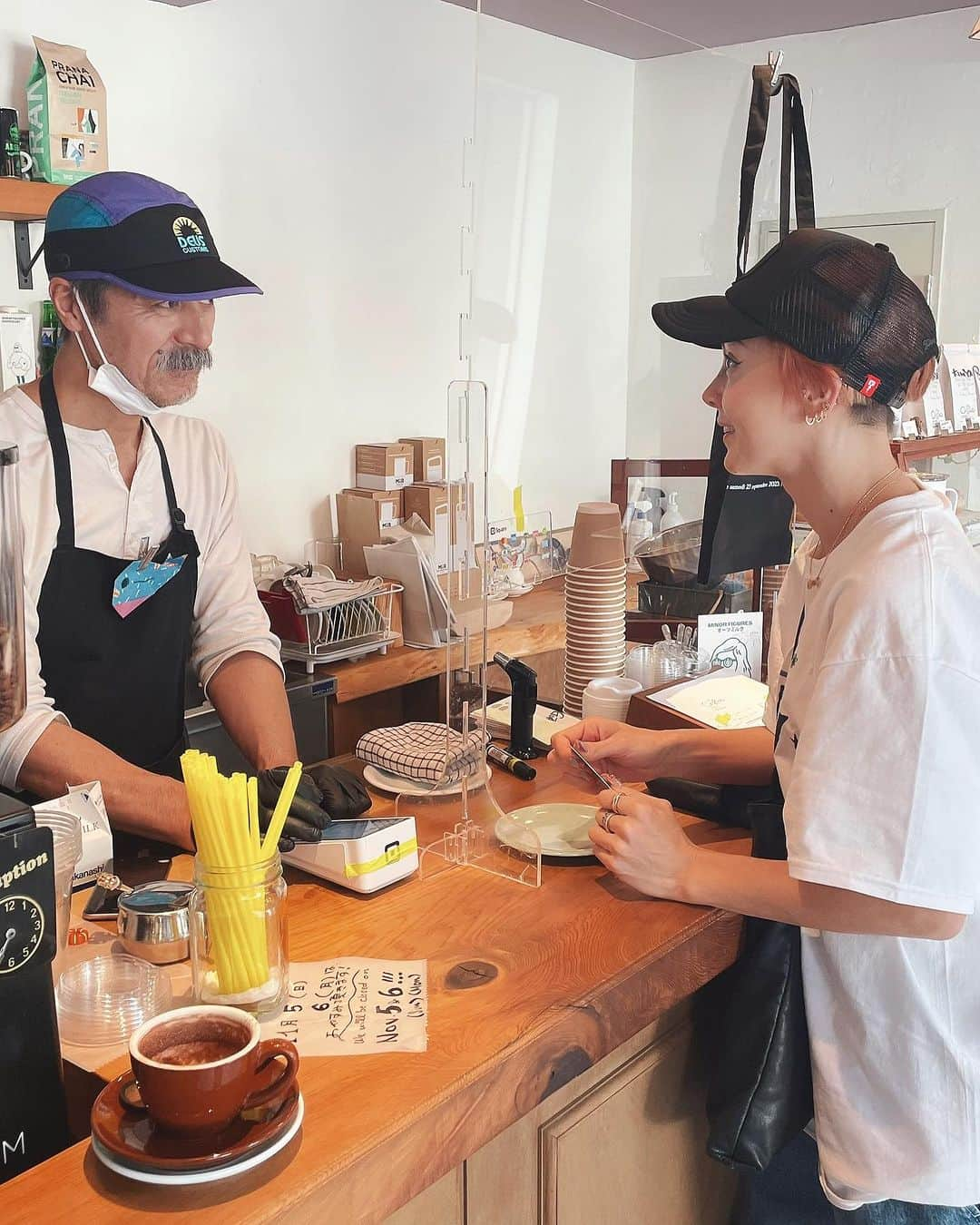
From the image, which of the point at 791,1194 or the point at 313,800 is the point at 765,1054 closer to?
the point at 791,1194

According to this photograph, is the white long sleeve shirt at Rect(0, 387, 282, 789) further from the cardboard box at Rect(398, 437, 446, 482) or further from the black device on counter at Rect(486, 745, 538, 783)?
the cardboard box at Rect(398, 437, 446, 482)

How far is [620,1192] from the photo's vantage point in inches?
62.5

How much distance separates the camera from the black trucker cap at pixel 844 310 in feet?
4.78

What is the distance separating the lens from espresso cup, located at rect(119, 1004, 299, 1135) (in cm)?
101

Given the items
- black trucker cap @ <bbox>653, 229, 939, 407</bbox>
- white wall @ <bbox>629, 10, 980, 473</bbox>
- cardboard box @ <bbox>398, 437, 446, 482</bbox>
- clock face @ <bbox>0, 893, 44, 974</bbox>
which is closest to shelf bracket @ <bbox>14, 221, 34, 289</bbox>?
cardboard box @ <bbox>398, 437, 446, 482</bbox>

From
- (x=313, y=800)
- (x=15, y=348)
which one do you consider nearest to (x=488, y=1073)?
(x=313, y=800)

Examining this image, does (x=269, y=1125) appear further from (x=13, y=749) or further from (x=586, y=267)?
(x=586, y=267)

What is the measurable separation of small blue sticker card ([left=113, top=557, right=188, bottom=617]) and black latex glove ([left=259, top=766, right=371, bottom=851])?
721mm

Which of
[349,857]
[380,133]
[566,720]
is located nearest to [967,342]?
[380,133]

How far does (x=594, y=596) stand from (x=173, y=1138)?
1447mm

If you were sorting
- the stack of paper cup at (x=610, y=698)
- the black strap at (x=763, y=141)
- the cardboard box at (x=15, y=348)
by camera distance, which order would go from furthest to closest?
the cardboard box at (x=15, y=348) → the black strap at (x=763, y=141) → the stack of paper cup at (x=610, y=698)

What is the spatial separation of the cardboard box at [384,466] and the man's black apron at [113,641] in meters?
1.52

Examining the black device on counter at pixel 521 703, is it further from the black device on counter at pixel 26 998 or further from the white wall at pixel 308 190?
the white wall at pixel 308 190

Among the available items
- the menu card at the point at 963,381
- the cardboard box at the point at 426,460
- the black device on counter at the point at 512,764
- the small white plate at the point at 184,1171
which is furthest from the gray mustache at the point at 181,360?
the menu card at the point at 963,381
